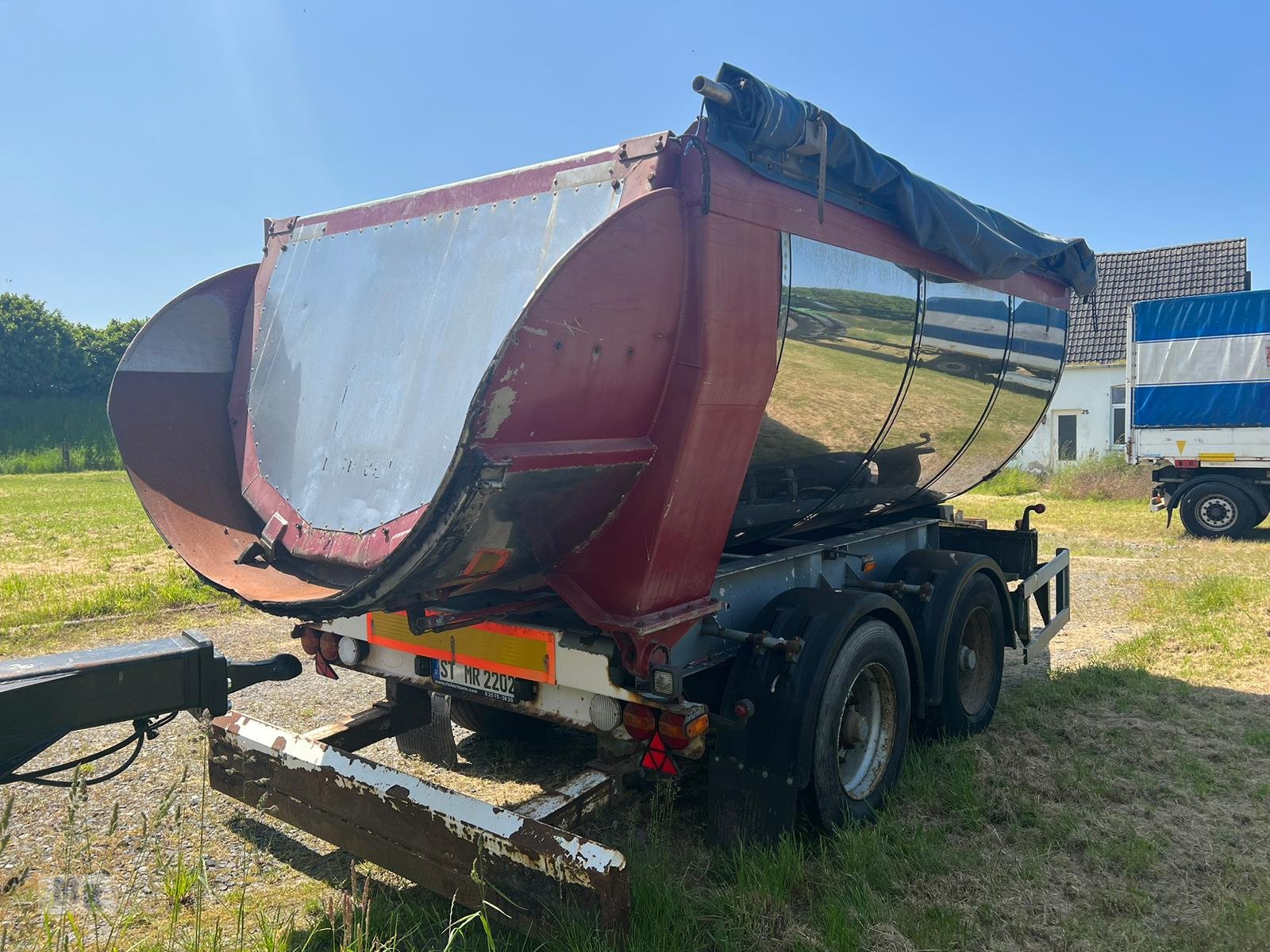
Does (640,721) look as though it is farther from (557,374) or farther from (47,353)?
(47,353)

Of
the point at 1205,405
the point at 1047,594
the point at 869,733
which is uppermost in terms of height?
the point at 1205,405

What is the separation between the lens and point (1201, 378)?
13070 millimetres

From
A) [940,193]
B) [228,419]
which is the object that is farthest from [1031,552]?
[228,419]

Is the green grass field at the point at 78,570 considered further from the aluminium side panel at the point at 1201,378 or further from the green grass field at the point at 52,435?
the green grass field at the point at 52,435

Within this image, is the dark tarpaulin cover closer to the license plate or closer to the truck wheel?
the truck wheel

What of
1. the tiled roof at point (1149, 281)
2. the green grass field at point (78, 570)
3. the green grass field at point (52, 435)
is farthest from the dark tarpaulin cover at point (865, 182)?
the green grass field at point (52, 435)

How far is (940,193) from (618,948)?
366cm

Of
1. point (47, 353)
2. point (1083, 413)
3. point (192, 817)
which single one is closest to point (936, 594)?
point (192, 817)

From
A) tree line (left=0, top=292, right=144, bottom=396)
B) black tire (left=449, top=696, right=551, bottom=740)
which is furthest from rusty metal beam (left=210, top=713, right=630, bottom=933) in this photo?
tree line (left=0, top=292, right=144, bottom=396)

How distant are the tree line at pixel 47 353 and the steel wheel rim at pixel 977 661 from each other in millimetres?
33633

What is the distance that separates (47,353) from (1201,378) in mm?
36367

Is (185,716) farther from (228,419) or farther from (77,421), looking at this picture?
(77,421)

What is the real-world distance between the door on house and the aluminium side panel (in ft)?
26.7

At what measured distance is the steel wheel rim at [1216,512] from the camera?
1290 centimetres
